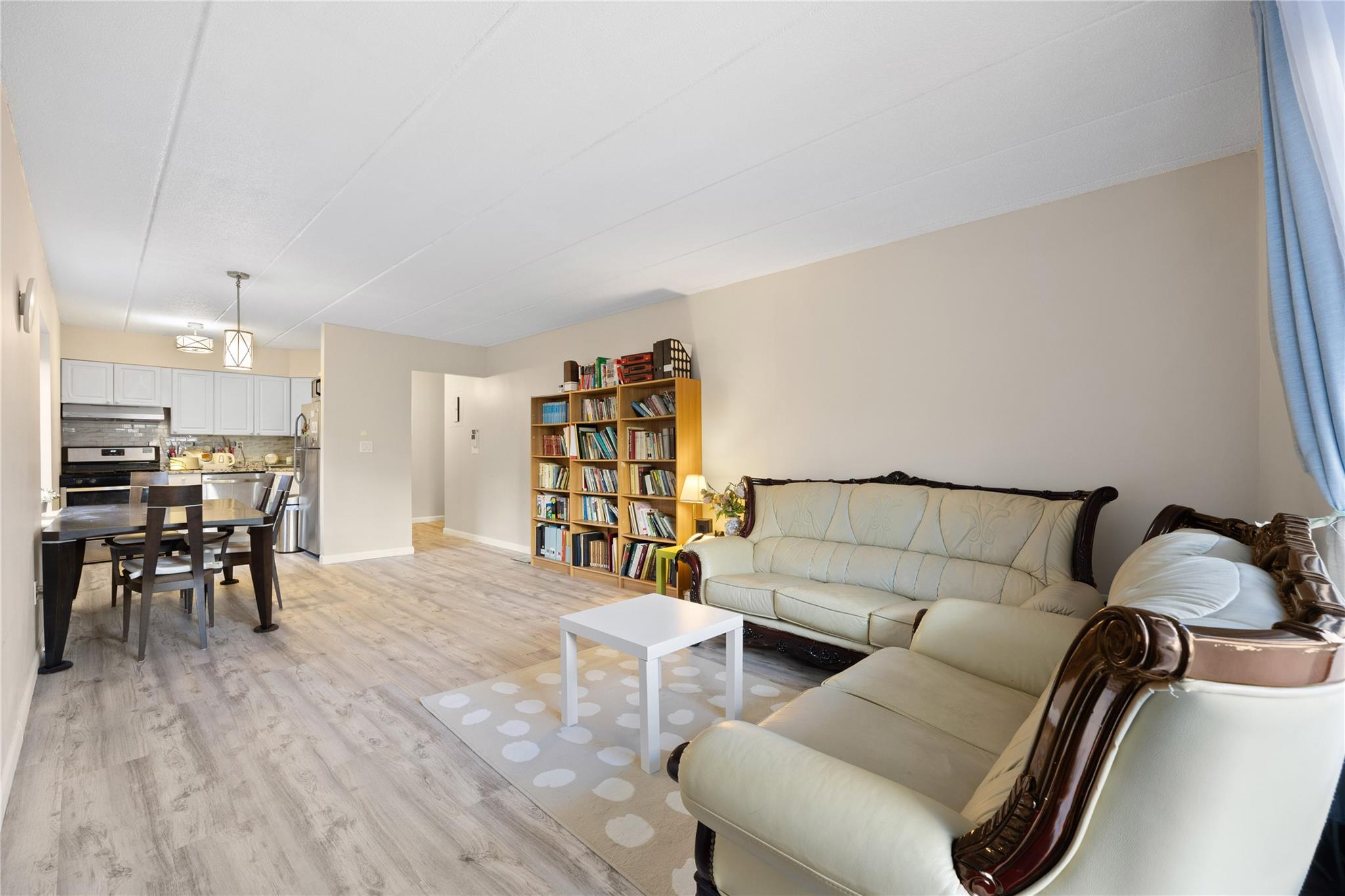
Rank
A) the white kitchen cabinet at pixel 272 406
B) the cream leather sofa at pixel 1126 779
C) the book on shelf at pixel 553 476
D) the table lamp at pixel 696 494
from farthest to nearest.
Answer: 1. the white kitchen cabinet at pixel 272 406
2. the book on shelf at pixel 553 476
3. the table lamp at pixel 696 494
4. the cream leather sofa at pixel 1126 779

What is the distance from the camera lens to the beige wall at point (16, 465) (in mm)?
2082

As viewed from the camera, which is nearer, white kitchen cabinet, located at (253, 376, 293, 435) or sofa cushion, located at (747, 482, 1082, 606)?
sofa cushion, located at (747, 482, 1082, 606)

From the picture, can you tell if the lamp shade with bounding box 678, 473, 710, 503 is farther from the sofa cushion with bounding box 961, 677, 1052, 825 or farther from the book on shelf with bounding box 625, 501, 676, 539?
the sofa cushion with bounding box 961, 677, 1052, 825

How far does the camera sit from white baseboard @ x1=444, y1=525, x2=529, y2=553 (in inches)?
260

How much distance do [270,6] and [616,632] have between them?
2.35 meters

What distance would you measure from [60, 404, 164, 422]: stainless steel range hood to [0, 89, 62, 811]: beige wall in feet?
12.9

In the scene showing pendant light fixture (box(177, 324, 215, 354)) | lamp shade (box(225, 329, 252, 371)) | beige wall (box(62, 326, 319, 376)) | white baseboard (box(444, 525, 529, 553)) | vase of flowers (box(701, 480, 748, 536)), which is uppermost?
beige wall (box(62, 326, 319, 376))

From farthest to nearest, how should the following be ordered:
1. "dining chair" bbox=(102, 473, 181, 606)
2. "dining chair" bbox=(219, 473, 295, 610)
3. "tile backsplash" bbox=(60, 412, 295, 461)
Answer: "tile backsplash" bbox=(60, 412, 295, 461) → "dining chair" bbox=(219, 473, 295, 610) → "dining chair" bbox=(102, 473, 181, 606)

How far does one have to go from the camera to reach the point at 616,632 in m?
2.33

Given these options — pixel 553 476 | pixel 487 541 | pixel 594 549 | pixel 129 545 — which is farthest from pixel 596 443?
pixel 129 545

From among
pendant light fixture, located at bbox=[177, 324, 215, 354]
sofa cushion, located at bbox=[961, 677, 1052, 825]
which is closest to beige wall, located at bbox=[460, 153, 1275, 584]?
sofa cushion, located at bbox=[961, 677, 1052, 825]

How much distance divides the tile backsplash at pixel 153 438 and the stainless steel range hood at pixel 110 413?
0.10 meters

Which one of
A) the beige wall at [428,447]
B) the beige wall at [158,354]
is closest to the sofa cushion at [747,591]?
the beige wall at [158,354]

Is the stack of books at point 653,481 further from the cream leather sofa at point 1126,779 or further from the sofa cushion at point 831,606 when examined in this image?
the cream leather sofa at point 1126,779
